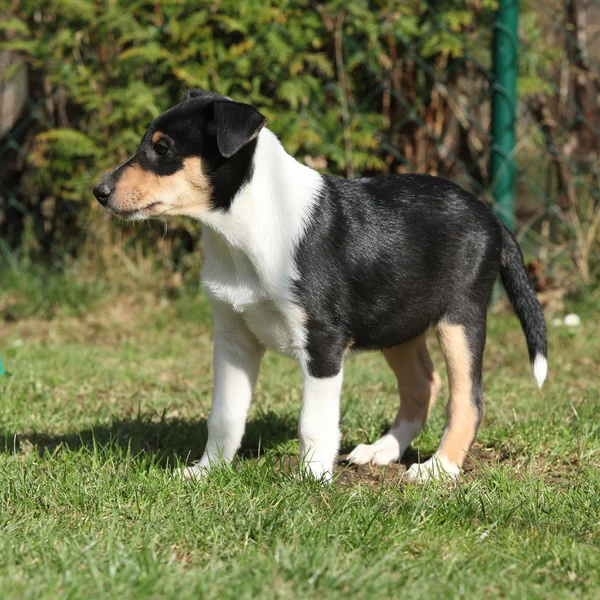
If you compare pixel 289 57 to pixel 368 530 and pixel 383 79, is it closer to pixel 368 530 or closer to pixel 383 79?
pixel 383 79

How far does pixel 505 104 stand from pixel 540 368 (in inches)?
145

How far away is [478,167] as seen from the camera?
7.77 metres

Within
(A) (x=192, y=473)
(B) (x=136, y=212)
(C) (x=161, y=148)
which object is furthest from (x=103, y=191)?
(A) (x=192, y=473)

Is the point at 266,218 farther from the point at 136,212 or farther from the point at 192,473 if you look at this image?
the point at 192,473

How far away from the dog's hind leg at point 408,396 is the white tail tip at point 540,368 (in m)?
0.48

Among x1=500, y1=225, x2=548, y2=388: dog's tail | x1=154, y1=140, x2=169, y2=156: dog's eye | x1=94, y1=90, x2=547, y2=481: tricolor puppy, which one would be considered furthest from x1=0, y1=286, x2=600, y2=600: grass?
x1=154, y1=140, x2=169, y2=156: dog's eye

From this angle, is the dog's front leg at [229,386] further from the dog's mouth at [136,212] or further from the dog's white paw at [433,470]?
the dog's white paw at [433,470]

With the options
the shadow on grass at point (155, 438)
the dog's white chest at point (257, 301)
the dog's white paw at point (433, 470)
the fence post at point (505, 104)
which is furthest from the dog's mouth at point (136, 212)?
the fence post at point (505, 104)

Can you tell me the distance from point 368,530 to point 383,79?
16.6 feet

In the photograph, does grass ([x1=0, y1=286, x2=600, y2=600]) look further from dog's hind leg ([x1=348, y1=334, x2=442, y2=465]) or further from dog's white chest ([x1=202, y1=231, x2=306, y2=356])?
dog's white chest ([x1=202, y1=231, x2=306, y2=356])

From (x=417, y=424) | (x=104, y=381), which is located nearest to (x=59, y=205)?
(x=104, y=381)

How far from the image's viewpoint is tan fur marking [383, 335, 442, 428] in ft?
13.9

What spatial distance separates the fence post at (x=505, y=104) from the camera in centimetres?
716

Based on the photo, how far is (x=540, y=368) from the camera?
4059mm
